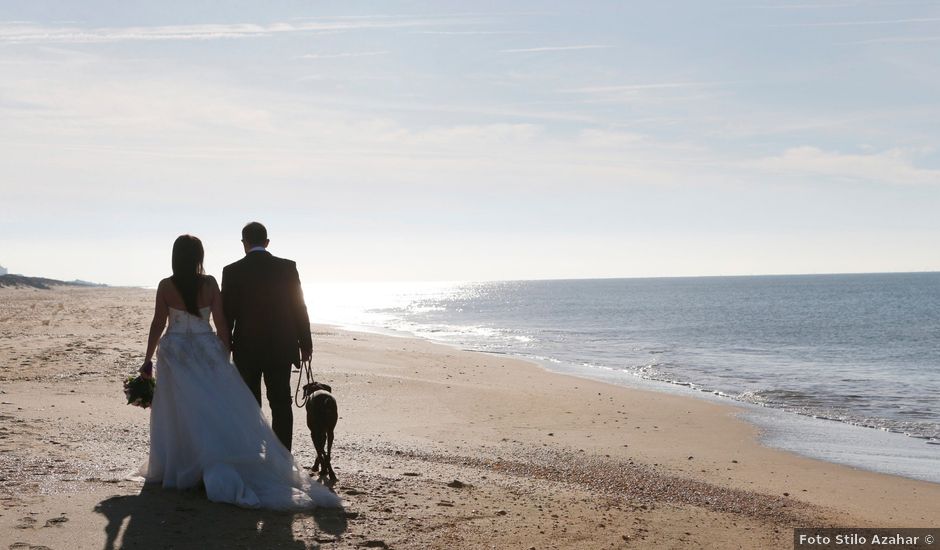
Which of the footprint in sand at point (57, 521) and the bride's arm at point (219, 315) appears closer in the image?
the footprint in sand at point (57, 521)

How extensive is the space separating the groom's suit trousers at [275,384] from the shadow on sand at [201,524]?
3.10 feet

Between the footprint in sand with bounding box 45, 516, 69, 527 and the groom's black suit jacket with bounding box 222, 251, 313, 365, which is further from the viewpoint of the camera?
the groom's black suit jacket with bounding box 222, 251, 313, 365

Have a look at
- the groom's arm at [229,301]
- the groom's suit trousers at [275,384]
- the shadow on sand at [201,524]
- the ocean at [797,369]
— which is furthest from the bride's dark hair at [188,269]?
the ocean at [797,369]

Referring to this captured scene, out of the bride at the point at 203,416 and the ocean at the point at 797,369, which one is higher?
the bride at the point at 203,416

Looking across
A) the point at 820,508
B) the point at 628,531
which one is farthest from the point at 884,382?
the point at 628,531

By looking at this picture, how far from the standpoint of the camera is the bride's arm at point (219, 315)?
20.8ft

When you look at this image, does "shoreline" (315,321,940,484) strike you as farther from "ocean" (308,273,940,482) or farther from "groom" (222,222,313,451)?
"groom" (222,222,313,451)

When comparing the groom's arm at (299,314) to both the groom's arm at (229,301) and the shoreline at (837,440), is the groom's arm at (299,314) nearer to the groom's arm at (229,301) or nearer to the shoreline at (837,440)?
the groom's arm at (229,301)

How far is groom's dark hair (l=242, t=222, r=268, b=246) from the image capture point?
683 centimetres

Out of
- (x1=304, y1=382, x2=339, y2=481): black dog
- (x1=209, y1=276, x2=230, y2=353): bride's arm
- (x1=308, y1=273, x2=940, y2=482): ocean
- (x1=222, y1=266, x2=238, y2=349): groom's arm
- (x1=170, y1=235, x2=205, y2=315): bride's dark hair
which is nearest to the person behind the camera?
(x1=170, y1=235, x2=205, y2=315): bride's dark hair

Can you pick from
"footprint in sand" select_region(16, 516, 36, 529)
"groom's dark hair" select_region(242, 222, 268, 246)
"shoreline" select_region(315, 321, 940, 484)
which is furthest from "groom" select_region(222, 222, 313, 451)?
"shoreline" select_region(315, 321, 940, 484)

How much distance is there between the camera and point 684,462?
33.4 ft

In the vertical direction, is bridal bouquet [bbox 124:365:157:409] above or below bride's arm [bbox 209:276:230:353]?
below

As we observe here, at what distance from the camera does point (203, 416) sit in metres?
6.11
